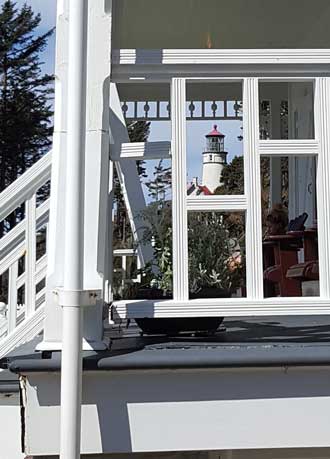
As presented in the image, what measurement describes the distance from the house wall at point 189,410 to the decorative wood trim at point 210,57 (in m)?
1.03

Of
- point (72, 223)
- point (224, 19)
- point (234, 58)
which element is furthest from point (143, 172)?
point (72, 223)

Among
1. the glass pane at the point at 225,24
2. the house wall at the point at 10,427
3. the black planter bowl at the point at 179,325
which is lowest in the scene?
the house wall at the point at 10,427

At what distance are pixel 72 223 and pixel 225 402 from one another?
0.71 m

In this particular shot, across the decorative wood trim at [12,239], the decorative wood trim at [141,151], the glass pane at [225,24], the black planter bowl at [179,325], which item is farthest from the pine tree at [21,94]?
the black planter bowl at [179,325]

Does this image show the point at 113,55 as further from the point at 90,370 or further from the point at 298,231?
the point at 298,231

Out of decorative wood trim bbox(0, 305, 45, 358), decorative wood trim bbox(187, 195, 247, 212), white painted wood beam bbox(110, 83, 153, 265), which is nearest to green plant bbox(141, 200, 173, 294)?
decorative wood trim bbox(187, 195, 247, 212)

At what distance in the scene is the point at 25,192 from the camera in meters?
2.99

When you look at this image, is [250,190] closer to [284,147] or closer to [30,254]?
[284,147]

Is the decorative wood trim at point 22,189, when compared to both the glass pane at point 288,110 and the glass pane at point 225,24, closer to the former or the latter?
the glass pane at point 225,24

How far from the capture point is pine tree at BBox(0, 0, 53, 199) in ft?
57.1

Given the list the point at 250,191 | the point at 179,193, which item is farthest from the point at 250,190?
the point at 179,193

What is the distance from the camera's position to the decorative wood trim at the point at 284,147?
2154mm

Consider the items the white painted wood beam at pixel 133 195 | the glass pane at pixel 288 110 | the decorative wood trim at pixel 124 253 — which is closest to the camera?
the white painted wood beam at pixel 133 195

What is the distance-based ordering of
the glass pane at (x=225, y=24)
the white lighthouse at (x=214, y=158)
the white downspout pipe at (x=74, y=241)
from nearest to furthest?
the white downspout pipe at (x=74, y=241) < the glass pane at (x=225, y=24) < the white lighthouse at (x=214, y=158)
